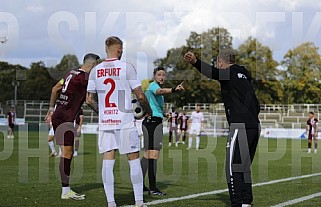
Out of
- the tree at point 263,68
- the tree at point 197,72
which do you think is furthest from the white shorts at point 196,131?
the tree at point 263,68

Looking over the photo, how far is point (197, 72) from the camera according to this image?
6531 centimetres

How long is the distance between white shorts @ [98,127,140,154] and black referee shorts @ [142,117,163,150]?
2.30m

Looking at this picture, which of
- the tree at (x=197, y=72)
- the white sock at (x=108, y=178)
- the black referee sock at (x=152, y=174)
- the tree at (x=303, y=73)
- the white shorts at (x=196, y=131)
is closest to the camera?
the white sock at (x=108, y=178)

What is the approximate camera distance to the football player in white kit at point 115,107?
6.69m

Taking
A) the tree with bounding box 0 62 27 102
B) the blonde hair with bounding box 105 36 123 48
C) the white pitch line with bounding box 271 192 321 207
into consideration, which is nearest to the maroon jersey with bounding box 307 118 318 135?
the white pitch line with bounding box 271 192 321 207

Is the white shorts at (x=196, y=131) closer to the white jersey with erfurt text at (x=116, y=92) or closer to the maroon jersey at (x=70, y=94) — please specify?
the maroon jersey at (x=70, y=94)

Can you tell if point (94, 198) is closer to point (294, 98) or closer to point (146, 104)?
point (146, 104)

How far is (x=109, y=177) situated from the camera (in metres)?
6.84

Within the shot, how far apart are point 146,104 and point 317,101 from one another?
6979 centimetres

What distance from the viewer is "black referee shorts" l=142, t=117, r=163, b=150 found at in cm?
918

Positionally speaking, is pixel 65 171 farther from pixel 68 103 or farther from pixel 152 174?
pixel 152 174

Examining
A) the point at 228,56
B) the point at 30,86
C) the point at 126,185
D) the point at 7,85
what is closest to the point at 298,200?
the point at 228,56

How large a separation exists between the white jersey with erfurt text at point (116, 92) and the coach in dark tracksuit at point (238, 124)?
1.36m

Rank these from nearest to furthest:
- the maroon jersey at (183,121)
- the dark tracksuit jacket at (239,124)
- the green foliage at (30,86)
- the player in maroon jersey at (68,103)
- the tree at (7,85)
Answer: the dark tracksuit jacket at (239,124) < the player in maroon jersey at (68,103) < the maroon jersey at (183,121) < the green foliage at (30,86) < the tree at (7,85)
